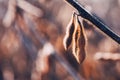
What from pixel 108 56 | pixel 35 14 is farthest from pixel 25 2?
pixel 108 56

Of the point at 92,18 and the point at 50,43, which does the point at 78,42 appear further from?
the point at 50,43

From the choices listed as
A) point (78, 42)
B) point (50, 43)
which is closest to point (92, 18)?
point (78, 42)

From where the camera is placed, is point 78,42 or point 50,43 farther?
point 50,43

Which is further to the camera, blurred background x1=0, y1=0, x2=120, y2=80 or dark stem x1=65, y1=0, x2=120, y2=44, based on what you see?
blurred background x1=0, y1=0, x2=120, y2=80

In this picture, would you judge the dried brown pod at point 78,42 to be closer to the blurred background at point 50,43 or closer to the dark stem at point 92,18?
the dark stem at point 92,18

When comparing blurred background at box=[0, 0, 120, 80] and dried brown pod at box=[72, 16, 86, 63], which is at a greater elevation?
dried brown pod at box=[72, 16, 86, 63]

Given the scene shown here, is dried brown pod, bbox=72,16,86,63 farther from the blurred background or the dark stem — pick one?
the blurred background

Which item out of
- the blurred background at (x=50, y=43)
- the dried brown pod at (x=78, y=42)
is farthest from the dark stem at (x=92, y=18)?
the blurred background at (x=50, y=43)

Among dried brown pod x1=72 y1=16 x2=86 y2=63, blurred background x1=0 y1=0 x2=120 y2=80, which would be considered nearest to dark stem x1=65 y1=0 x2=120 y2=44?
dried brown pod x1=72 y1=16 x2=86 y2=63

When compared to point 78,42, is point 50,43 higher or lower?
lower

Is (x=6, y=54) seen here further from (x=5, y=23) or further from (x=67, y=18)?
(x=67, y=18)
